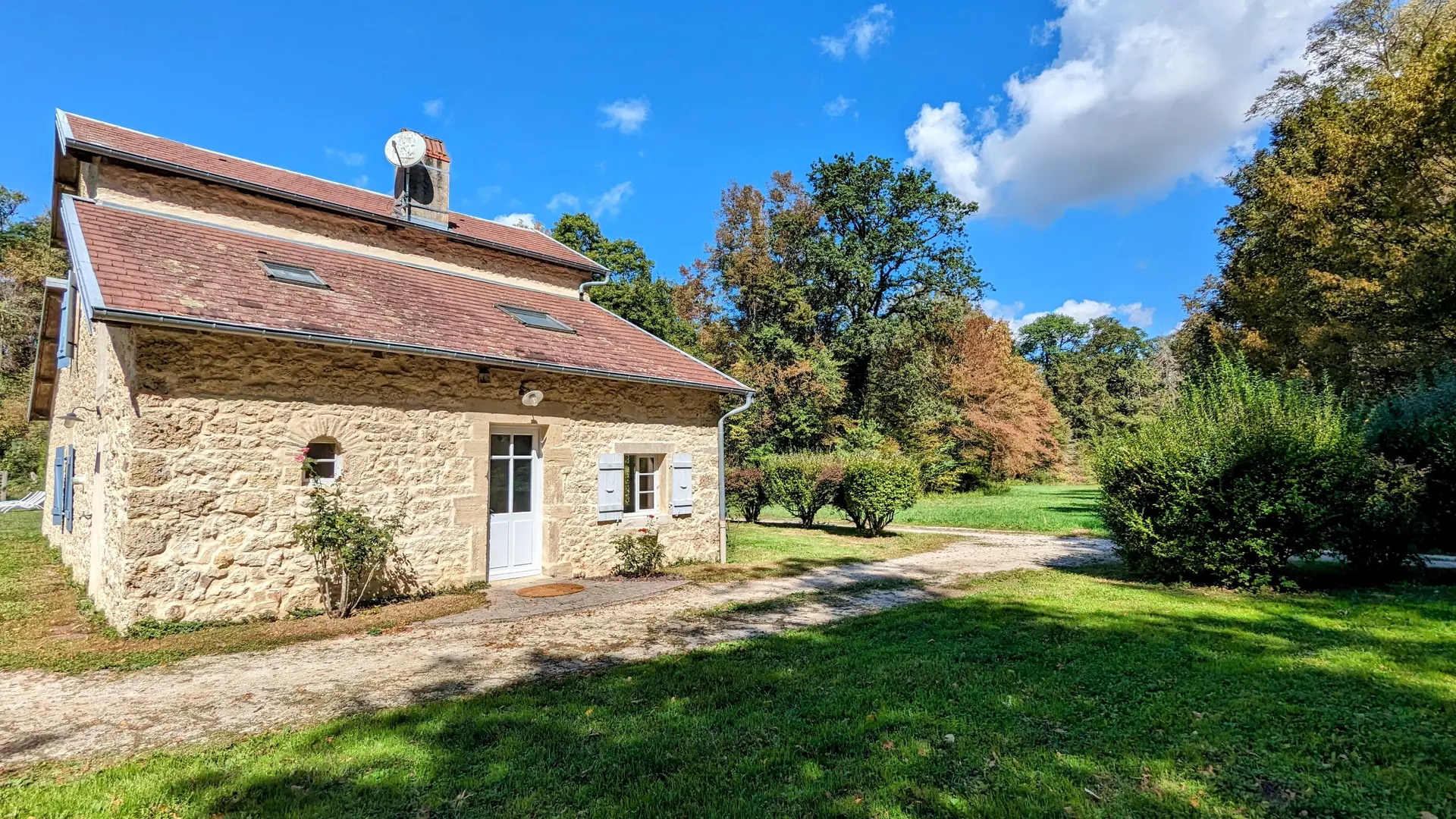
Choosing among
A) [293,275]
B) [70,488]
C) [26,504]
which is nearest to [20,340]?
[26,504]

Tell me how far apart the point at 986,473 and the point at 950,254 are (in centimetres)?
1048

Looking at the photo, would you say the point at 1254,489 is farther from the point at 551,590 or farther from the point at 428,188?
the point at 428,188

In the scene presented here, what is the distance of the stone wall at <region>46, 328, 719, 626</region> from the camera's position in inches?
242

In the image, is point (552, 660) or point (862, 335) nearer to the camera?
point (552, 660)

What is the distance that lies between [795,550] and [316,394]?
333 inches

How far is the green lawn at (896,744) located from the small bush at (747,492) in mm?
12529

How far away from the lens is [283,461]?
6.82 meters

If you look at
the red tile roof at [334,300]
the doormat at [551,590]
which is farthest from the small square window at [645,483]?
the doormat at [551,590]

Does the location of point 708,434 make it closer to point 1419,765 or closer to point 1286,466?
point 1286,466

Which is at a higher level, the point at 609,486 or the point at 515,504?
the point at 609,486

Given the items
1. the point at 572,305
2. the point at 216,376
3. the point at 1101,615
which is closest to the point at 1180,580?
the point at 1101,615

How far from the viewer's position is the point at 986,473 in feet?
99.3

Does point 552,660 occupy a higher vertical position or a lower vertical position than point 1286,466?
lower

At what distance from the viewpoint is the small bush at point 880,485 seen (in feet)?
47.0
